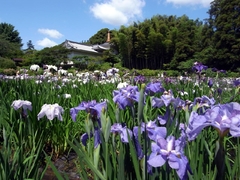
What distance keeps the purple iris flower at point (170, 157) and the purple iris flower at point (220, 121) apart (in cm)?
8

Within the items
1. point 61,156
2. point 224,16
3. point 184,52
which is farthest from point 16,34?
point 61,156

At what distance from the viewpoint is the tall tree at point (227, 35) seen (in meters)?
25.8

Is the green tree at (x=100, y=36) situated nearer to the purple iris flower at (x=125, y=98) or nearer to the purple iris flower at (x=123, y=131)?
the purple iris flower at (x=125, y=98)

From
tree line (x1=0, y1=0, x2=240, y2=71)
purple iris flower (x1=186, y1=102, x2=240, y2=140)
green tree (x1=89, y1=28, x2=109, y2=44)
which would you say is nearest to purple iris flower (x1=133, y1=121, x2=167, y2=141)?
purple iris flower (x1=186, y1=102, x2=240, y2=140)

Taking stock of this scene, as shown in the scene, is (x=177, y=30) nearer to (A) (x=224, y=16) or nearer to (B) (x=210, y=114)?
(A) (x=224, y=16)

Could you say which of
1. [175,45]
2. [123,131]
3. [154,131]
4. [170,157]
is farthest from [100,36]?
[170,157]

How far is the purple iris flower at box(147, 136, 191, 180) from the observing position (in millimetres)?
699

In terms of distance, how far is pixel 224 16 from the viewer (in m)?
26.9

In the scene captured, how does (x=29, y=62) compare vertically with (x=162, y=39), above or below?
below

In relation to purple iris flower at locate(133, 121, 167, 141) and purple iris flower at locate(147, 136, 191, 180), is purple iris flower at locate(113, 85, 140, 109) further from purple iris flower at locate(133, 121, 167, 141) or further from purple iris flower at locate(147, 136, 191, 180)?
purple iris flower at locate(147, 136, 191, 180)

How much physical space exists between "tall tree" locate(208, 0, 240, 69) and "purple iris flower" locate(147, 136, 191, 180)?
89.7 ft

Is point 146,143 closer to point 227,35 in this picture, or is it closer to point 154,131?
point 154,131

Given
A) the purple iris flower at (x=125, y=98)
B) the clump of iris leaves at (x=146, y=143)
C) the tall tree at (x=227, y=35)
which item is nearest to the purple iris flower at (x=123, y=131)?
the clump of iris leaves at (x=146, y=143)

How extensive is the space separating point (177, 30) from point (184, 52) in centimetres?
466
